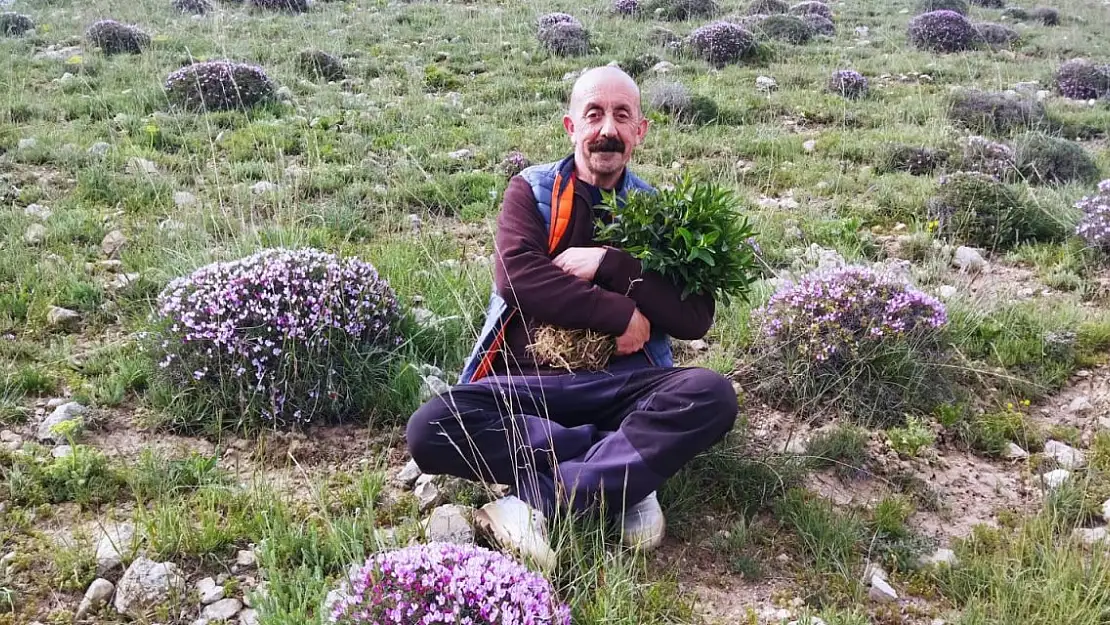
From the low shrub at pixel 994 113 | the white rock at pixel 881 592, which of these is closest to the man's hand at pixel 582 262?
the white rock at pixel 881 592

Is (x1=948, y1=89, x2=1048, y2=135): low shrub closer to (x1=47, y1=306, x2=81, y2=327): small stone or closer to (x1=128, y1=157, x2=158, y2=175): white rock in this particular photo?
(x1=128, y1=157, x2=158, y2=175): white rock

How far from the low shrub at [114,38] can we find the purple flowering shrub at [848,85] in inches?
400

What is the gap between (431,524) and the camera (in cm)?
324

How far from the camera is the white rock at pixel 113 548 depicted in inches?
119

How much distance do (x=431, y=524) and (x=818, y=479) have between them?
76.3 inches

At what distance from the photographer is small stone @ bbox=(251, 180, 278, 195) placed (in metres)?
6.52

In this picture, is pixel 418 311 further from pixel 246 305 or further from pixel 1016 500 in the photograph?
pixel 1016 500

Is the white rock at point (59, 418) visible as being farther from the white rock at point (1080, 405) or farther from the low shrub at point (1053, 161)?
the low shrub at point (1053, 161)

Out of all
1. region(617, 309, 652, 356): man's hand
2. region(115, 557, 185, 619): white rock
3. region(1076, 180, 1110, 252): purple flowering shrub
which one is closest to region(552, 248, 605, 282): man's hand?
region(617, 309, 652, 356): man's hand

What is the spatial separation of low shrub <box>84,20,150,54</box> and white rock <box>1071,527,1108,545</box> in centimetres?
1278

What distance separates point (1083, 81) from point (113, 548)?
13.5 m

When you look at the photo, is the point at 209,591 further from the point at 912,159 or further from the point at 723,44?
the point at 723,44

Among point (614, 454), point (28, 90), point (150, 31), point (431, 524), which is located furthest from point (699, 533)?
point (150, 31)

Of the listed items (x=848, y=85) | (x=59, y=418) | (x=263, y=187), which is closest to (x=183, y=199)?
(x=263, y=187)
